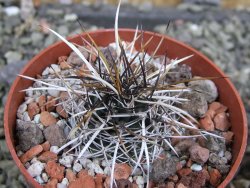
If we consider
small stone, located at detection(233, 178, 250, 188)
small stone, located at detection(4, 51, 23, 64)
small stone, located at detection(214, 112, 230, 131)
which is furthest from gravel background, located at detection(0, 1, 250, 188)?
small stone, located at detection(214, 112, 230, 131)

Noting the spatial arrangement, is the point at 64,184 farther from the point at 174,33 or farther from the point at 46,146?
the point at 174,33

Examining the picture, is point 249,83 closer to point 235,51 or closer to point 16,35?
point 235,51

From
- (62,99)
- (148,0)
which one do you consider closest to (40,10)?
(148,0)

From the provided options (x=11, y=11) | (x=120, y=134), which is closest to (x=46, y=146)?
(x=120, y=134)

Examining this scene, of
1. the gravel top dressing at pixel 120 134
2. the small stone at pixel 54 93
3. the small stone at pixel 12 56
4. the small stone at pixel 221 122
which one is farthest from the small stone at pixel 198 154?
the small stone at pixel 12 56

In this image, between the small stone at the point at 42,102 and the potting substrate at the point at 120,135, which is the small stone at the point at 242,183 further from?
the small stone at the point at 42,102

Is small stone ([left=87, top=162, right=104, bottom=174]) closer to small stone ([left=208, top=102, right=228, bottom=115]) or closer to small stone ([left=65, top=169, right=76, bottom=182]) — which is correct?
small stone ([left=65, top=169, right=76, bottom=182])

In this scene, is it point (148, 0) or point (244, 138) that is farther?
point (148, 0)
